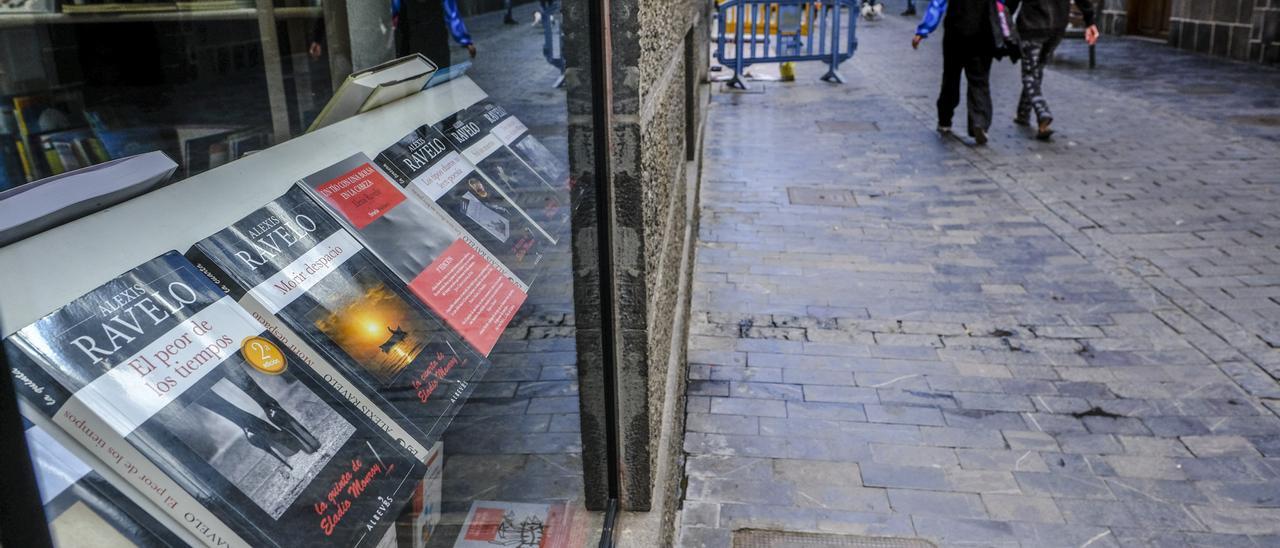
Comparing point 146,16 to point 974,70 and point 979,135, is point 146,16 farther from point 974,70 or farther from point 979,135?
point 979,135

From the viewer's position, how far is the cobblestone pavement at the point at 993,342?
341 centimetres

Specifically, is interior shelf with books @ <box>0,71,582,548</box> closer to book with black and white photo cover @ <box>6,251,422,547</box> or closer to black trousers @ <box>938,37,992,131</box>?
book with black and white photo cover @ <box>6,251,422,547</box>

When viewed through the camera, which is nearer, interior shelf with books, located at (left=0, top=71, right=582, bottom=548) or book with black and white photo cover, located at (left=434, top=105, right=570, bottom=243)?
interior shelf with books, located at (left=0, top=71, right=582, bottom=548)

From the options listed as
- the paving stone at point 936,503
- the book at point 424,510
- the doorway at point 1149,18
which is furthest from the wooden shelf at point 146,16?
the doorway at point 1149,18

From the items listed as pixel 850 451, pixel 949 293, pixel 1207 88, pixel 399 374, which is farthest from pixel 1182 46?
pixel 399 374

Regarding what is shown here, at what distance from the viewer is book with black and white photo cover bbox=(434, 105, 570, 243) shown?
76.5 inches

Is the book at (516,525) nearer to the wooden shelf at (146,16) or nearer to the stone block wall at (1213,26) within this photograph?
the wooden shelf at (146,16)

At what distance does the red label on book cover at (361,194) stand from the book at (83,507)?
0.66m

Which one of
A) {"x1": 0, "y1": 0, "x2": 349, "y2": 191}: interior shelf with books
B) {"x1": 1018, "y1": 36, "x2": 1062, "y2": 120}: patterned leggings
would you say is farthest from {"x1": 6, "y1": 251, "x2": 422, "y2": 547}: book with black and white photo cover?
{"x1": 1018, "y1": 36, "x2": 1062, "y2": 120}: patterned leggings

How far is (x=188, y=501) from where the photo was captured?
912 millimetres

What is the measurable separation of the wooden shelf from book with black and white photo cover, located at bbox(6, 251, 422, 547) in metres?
1.88

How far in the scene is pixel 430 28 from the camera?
6.56 ft

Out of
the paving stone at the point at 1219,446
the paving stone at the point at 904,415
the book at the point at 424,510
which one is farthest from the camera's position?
the paving stone at the point at 904,415

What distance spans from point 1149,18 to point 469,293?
64.3ft
